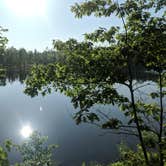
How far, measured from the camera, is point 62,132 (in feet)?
161

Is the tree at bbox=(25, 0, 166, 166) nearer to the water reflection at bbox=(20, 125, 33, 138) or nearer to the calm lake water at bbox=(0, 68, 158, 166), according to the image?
the calm lake water at bbox=(0, 68, 158, 166)

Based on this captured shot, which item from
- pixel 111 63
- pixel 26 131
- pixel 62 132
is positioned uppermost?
pixel 111 63

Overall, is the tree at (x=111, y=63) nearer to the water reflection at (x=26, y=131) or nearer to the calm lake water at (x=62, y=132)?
the calm lake water at (x=62, y=132)

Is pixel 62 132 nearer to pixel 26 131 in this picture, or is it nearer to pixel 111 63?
pixel 26 131

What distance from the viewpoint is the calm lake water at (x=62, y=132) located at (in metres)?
39.1

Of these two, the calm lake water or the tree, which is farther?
the calm lake water

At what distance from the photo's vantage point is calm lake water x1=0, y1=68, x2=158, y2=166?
39.1m

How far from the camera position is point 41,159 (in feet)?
91.9

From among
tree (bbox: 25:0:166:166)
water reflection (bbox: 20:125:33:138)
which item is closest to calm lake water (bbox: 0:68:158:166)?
water reflection (bbox: 20:125:33:138)

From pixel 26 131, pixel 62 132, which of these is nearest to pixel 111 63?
pixel 62 132

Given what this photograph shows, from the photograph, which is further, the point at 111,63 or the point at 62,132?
the point at 62,132

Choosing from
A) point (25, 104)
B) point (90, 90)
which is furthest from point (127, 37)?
point (25, 104)

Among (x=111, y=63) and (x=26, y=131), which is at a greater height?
(x=111, y=63)

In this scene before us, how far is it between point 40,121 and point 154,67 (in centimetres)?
5221
